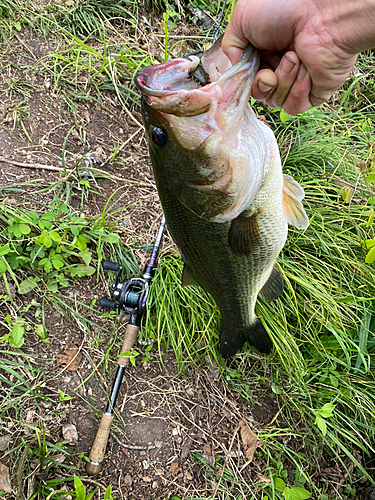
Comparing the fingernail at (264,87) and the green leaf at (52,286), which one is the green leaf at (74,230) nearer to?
the green leaf at (52,286)

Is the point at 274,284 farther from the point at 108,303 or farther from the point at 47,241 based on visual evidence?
the point at 47,241

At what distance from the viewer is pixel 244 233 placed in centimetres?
170

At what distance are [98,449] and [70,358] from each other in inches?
26.6

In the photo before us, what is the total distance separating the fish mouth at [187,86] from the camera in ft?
4.23

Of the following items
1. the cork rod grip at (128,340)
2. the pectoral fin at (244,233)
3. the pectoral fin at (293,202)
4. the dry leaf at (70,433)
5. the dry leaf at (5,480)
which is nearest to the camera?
the pectoral fin at (244,233)

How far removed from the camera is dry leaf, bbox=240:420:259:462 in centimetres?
280

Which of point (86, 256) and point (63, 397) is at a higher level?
point (86, 256)

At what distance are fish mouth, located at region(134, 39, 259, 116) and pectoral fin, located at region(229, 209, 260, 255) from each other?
54cm

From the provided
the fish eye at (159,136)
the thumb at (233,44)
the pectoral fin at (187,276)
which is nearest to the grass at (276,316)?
the pectoral fin at (187,276)

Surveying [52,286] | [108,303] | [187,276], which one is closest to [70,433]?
[108,303]

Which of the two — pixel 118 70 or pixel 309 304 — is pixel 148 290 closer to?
pixel 309 304

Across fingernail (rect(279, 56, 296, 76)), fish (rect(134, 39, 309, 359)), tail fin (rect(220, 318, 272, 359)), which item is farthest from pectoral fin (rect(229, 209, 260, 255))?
tail fin (rect(220, 318, 272, 359))

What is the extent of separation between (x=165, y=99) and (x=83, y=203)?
1.93m

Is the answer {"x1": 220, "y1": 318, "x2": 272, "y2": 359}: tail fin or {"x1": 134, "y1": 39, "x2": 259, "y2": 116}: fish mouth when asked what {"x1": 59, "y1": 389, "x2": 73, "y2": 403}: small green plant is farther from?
{"x1": 134, "y1": 39, "x2": 259, "y2": 116}: fish mouth
